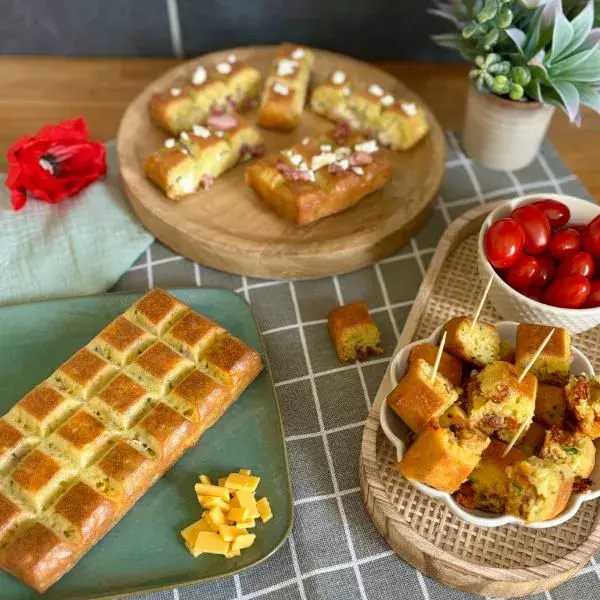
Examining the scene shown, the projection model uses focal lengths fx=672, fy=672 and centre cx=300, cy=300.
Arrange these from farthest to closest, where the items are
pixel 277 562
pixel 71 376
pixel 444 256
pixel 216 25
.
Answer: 1. pixel 216 25
2. pixel 444 256
3. pixel 71 376
4. pixel 277 562

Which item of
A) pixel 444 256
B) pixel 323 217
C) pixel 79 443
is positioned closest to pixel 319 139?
pixel 323 217

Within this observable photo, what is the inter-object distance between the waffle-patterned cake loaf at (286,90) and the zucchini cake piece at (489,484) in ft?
4.33

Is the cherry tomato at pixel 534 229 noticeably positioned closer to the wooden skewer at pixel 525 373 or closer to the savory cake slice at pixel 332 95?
the wooden skewer at pixel 525 373

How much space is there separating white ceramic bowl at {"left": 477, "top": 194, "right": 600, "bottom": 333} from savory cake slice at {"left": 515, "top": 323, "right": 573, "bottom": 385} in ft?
0.43

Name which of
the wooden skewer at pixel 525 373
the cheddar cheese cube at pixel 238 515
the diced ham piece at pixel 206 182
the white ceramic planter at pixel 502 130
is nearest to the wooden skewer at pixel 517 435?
the wooden skewer at pixel 525 373

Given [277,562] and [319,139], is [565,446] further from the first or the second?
[319,139]

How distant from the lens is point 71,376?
5.16 ft

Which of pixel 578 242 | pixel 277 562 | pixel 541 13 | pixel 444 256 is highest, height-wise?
pixel 541 13

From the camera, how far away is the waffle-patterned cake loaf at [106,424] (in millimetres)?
1371

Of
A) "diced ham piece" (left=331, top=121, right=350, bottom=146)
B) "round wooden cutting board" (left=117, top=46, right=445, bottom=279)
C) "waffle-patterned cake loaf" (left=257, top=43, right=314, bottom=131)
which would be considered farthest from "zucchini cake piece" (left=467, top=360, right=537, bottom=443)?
"waffle-patterned cake loaf" (left=257, top=43, right=314, bottom=131)

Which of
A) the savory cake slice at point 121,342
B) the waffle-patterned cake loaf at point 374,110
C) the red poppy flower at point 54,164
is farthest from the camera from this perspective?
the waffle-patterned cake loaf at point 374,110

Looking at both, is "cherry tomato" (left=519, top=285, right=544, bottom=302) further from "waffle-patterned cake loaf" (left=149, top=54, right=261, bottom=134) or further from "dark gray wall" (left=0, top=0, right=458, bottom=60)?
"dark gray wall" (left=0, top=0, right=458, bottom=60)

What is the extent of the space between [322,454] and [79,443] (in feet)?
1.85

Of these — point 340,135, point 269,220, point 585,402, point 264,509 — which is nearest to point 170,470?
point 264,509
